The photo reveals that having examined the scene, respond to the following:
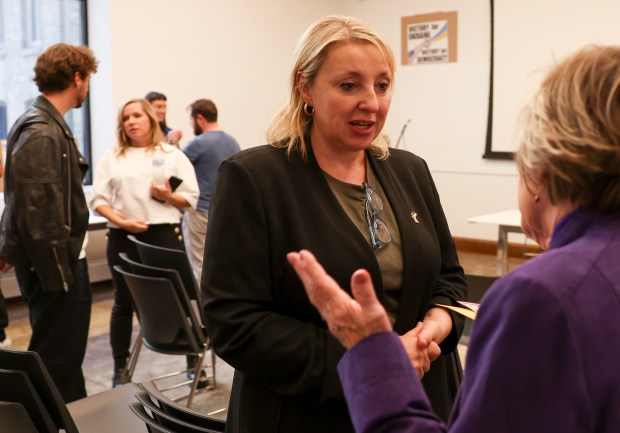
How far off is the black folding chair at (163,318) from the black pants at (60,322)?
22cm

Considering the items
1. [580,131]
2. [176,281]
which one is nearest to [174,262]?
[176,281]

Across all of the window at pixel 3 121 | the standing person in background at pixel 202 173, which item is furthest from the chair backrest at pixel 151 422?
the window at pixel 3 121

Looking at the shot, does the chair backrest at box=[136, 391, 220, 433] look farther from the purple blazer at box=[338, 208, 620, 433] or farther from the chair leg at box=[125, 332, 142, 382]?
the chair leg at box=[125, 332, 142, 382]

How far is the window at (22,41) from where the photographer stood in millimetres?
6395

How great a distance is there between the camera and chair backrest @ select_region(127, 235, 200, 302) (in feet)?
10.8

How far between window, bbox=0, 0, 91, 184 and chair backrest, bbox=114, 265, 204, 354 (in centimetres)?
365

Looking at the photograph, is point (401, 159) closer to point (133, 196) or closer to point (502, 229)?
point (133, 196)

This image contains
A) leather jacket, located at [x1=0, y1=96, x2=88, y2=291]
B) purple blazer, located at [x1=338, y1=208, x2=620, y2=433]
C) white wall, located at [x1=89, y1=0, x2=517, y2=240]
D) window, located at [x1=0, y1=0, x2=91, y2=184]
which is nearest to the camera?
purple blazer, located at [x1=338, y1=208, x2=620, y2=433]

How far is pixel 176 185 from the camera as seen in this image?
4.06 metres

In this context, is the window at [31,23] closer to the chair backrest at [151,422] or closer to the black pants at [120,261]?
the black pants at [120,261]

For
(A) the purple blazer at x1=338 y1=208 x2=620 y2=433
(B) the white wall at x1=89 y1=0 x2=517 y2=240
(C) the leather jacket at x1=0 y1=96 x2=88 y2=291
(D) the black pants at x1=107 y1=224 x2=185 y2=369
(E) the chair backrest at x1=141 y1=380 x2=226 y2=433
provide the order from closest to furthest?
(A) the purple blazer at x1=338 y1=208 x2=620 y2=433 < (E) the chair backrest at x1=141 y1=380 x2=226 y2=433 < (C) the leather jacket at x1=0 y1=96 x2=88 y2=291 < (D) the black pants at x1=107 y1=224 x2=185 y2=369 < (B) the white wall at x1=89 y1=0 x2=517 y2=240

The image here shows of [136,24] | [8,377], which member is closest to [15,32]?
[136,24]

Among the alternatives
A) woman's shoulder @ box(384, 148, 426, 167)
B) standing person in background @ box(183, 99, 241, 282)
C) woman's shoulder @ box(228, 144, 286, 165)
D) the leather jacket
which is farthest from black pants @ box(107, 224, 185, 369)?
woman's shoulder @ box(228, 144, 286, 165)

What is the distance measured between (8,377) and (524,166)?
1.28 metres
